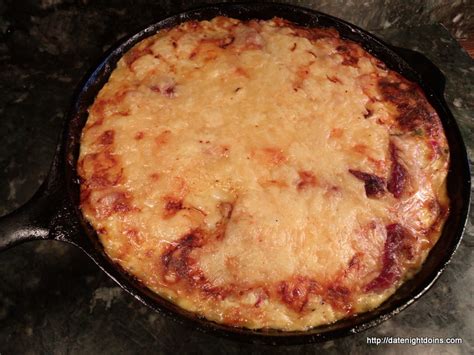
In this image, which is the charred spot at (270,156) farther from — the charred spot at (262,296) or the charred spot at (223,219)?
the charred spot at (262,296)

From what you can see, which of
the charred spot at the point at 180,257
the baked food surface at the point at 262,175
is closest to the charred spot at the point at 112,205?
the baked food surface at the point at 262,175

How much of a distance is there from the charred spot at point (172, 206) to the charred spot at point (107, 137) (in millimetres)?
394

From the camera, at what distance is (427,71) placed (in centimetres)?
267

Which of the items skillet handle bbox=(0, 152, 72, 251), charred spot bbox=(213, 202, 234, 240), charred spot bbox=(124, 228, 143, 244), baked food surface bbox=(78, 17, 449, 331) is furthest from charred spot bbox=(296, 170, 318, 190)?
skillet handle bbox=(0, 152, 72, 251)

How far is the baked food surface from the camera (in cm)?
174

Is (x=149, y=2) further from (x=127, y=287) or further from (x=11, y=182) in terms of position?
(x=127, y=287)

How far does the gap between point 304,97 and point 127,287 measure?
1.24 m

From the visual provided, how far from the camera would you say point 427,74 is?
265 cm

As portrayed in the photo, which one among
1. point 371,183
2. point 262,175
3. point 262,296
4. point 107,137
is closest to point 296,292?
point 262,296

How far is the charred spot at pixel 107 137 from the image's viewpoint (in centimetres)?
197

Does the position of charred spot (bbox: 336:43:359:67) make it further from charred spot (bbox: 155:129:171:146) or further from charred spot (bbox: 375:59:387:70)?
charred spot (bbox: 155:129:171:146)

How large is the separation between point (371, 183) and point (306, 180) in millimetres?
312

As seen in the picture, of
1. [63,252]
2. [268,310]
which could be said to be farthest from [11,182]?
[268,310]

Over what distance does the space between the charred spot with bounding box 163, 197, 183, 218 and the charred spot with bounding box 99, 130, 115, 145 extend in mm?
394
